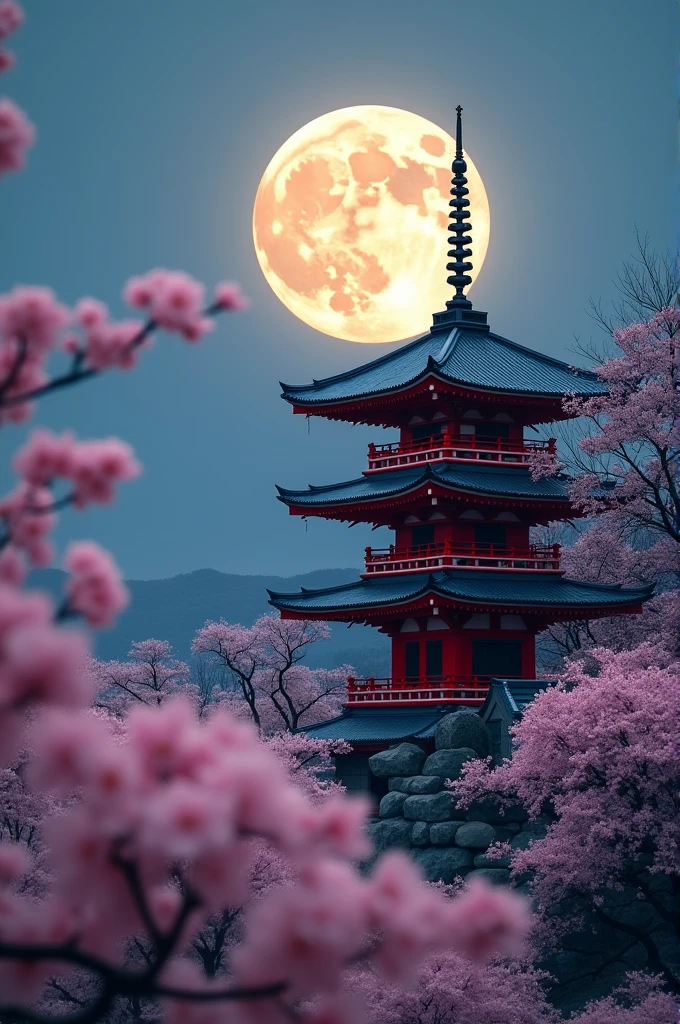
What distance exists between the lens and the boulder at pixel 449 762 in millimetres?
24516

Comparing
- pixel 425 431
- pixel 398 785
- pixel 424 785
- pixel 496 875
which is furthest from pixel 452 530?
pixel 496 875

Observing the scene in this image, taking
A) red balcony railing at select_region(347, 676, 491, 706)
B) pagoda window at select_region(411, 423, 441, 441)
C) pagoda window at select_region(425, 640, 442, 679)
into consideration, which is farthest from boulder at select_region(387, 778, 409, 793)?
pagoda window at select_region(411, 423, 441, 441)

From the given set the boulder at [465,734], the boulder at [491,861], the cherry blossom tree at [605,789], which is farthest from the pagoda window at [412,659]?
the cherry blossom tree at [605,789]

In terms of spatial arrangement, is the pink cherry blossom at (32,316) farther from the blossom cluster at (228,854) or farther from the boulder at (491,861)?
the boulder at (491,861)

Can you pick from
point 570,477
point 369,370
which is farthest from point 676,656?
point 369,370

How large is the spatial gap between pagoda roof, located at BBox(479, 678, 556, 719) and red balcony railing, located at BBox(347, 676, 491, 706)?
4137 millimetres

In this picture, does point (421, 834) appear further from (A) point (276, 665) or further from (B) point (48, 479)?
(A) point (276, 665)

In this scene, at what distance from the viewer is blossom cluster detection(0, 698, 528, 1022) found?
11.2ft

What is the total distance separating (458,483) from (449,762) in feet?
26.5

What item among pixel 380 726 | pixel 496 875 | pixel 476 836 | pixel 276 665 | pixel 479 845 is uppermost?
pixel 276 665

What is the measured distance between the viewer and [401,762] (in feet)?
84.7

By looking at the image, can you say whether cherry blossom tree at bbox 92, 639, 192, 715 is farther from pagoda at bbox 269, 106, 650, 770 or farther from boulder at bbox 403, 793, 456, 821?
boulder at bbox 403, 793, 456, 821

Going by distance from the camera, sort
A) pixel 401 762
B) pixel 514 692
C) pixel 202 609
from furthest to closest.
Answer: pixel 202 609 → pixel 401 762 → pixel 514 692

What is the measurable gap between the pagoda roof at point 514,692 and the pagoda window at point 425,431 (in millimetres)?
9140
